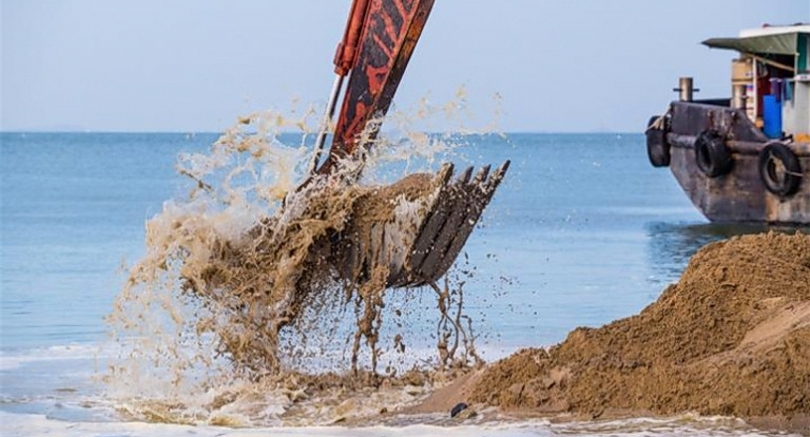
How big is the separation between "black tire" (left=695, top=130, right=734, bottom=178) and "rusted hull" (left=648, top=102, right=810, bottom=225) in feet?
0.21

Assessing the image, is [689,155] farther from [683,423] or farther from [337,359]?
[683,423]

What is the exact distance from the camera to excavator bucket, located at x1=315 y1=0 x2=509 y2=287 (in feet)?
36.7

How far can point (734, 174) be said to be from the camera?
1128 inches

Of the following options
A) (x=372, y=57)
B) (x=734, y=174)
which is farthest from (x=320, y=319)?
(x=734, y=174)

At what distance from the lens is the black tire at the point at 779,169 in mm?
26312

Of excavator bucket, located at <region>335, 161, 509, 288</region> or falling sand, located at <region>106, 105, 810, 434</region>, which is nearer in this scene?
falling sand, located at <region>106, 105, 810, 434</region>

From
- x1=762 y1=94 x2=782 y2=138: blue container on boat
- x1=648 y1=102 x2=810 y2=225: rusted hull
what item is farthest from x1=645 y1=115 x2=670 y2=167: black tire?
x1=762 y1=94 x2=782 y2=138: blue container on boat

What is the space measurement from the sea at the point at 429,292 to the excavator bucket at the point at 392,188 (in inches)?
12.4

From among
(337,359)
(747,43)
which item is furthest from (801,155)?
(337,359)

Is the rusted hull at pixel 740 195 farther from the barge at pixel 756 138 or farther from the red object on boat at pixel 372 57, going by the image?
the red object on boat at pixel 372 57

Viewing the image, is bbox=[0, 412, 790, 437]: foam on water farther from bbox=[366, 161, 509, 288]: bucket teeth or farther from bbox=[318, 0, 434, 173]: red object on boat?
bbox=[318, 0, 434, 173]: red object on boat

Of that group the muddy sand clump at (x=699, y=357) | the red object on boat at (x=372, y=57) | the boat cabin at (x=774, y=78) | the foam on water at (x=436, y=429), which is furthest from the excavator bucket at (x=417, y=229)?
the boat cabin at (x=774, y=78)

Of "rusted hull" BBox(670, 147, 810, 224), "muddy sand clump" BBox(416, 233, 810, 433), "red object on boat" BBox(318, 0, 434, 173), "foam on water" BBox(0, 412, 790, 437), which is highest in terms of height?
"red object on boat" BBox(318, 0, 434, 173)

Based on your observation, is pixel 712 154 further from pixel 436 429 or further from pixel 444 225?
pixel 436 429
